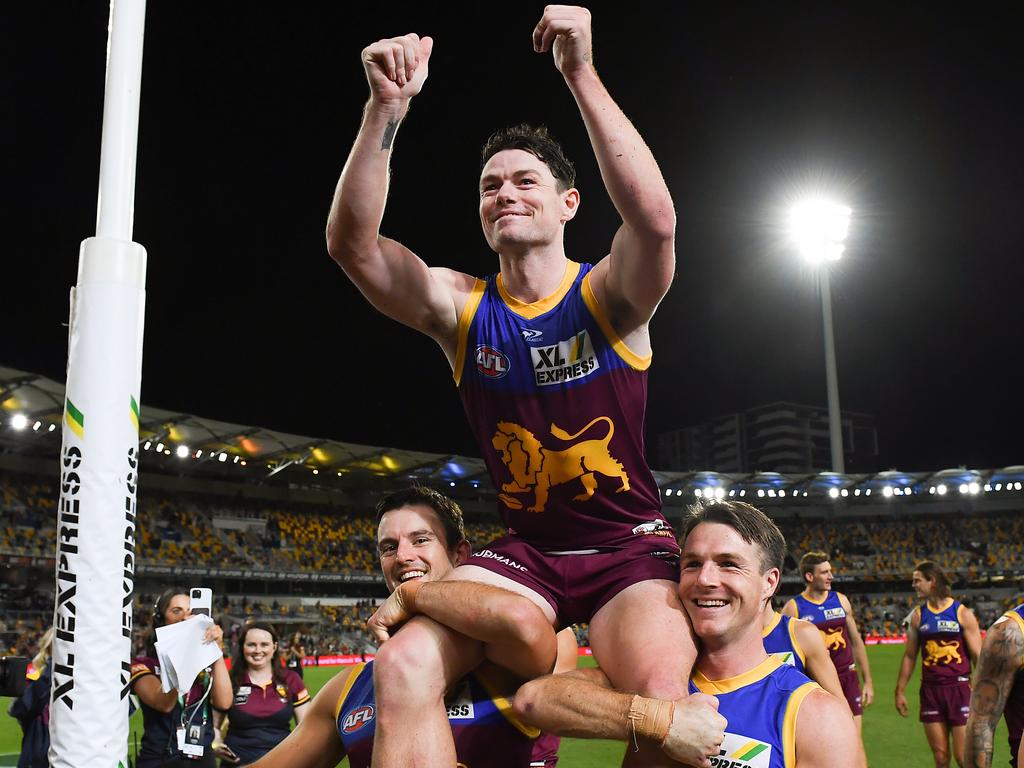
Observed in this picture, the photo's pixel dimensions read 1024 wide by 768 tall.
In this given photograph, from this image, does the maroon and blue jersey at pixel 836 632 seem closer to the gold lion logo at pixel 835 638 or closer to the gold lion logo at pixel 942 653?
the gold lion logo at pixel 835 638

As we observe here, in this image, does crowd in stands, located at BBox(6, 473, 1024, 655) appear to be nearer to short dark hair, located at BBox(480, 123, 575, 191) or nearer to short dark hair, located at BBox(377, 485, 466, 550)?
short dark hair, located at BBox(377, 485, 466, 550)

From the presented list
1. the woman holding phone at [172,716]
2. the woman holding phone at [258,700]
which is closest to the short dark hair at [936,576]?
the woman holding phone at [258,700]

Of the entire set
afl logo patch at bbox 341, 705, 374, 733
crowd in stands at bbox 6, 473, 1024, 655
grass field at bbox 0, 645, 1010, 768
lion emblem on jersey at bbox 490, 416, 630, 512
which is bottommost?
grass field at bbox 0, 645, 1010, 768

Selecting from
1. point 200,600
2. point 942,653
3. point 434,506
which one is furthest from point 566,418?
point 942,653

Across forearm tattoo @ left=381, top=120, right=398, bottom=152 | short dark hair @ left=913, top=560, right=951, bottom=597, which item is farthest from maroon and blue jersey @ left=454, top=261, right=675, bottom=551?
short dark hair @ left=913, top=560, right=951, bottom=597

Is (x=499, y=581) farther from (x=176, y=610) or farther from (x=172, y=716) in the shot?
(x=172, y=716)

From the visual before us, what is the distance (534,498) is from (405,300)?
0.90 meters

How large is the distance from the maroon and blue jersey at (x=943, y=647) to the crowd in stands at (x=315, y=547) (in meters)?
26.2

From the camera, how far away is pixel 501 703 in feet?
11.9

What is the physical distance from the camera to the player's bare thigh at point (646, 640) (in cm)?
324

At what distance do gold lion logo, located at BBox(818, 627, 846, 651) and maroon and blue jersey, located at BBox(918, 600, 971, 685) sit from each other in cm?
101

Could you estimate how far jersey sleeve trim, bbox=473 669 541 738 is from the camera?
3631 mm

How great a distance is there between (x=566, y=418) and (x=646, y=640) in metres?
0.85

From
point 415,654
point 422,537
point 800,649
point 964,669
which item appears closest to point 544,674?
point 415,654
